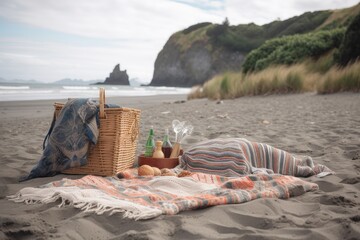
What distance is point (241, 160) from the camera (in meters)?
3.60

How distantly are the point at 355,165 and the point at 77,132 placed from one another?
107 inches

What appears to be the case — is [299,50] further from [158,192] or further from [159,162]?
[158,192]

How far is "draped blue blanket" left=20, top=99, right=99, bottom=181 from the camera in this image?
3.63m

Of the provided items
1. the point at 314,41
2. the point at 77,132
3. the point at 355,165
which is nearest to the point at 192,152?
the point at 77,132

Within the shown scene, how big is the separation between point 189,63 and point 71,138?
6390 centimetres

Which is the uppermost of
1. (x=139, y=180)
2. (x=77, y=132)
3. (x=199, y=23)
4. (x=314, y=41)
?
(x=199, y=23)

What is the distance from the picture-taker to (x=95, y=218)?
235 centimetres

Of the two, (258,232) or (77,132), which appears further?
(77,132)

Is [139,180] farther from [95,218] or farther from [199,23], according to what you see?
[199,23]

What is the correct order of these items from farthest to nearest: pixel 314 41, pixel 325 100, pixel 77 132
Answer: pixel 314 41 → pixel 325 100 → pixel 77 132

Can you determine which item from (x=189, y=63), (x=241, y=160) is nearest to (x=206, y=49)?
(x=189, y=63)

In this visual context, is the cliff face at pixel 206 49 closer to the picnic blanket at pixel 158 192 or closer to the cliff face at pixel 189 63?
the cliff face at pixel 189 63

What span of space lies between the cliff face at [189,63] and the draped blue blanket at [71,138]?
5107cm

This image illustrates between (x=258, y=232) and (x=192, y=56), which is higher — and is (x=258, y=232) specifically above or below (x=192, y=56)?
below
